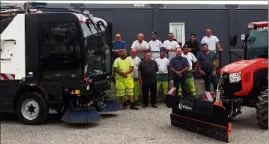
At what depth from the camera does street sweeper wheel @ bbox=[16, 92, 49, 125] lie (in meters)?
9.16

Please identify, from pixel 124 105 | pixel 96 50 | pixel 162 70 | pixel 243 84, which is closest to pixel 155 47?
pixel 162 70

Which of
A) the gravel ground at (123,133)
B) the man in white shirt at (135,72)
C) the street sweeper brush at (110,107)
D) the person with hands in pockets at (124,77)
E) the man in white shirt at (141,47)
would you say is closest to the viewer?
the gravel ground at (123,133)

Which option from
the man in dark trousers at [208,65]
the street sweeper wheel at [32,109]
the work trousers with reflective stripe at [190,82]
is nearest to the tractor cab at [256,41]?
the man in dark trousers at [208,65]

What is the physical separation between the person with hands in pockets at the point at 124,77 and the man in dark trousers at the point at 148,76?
305mm

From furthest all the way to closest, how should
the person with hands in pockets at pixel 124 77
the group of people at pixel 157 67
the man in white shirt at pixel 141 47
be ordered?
the man in white shirt at pixel 141 47, the group of people at pixel 157 67, the person with hands in pockets at pixel 124 77

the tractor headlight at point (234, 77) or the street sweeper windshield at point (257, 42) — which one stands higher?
the street sweeper windshield at point (257, 42)

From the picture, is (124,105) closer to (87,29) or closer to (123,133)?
(87,29)

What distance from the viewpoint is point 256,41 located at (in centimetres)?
966

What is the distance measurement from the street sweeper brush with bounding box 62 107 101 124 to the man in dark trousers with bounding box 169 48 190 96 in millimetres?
3325

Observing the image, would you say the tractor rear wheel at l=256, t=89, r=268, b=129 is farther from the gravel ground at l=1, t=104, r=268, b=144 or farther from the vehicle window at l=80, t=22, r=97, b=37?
the vehicle window at l=80, t=22, r=97, b=37

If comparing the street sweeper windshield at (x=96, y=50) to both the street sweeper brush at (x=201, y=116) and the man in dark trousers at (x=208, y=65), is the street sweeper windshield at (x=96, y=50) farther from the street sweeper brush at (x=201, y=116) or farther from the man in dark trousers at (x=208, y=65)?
the man in dark trousers at (x=208, y=65)

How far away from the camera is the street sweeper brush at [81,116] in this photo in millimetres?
8812

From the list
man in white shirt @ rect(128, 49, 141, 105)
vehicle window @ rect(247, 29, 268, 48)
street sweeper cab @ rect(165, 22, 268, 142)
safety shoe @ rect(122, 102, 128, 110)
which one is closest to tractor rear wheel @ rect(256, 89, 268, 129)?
street sweeper cab @ rect(165, 22, 268, 142)

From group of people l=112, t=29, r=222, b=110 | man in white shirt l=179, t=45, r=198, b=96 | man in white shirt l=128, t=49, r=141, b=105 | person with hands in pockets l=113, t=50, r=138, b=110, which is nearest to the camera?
person with hands in pockets l=113, t=50, r=138, b=110
